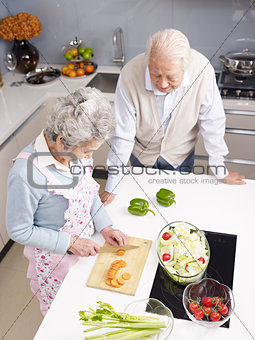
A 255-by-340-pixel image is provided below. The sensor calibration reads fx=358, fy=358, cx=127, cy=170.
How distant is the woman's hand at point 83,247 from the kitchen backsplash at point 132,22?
1843 millimetres

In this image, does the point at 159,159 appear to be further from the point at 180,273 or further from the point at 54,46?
the point at 54,46

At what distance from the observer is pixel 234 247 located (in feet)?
4.37

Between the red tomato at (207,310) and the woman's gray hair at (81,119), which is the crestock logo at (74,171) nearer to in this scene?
the woman's gray hair at (81,119)

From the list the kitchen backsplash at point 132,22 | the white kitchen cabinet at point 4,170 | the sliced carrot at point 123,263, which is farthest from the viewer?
the kitchen backsplash at point 132,22

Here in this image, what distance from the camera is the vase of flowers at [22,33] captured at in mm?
2578

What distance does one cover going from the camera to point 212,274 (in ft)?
4.08

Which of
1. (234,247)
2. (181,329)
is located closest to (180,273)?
(181,329)

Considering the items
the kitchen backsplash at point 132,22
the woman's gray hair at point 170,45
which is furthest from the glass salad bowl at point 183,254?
the kitchen backsplash at point 132,22

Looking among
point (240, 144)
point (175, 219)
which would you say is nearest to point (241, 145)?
point (240, 144)

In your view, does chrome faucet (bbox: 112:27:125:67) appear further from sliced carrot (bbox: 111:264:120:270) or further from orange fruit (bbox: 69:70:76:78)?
sliced carrot (bbox: 111:264:120:270)

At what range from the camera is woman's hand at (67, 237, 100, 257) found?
1316 mm

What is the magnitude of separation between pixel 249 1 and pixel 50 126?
187cm

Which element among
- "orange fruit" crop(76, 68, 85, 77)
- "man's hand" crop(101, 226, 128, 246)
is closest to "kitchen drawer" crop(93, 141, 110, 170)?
"orange fruit" crop(76, 68, 85, 77)

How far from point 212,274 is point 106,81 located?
197cm
